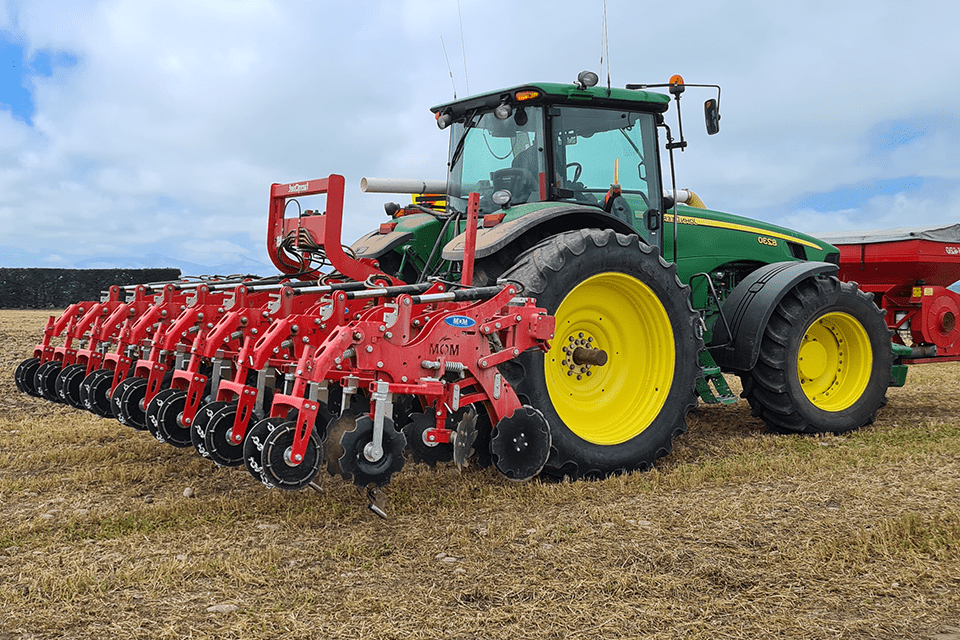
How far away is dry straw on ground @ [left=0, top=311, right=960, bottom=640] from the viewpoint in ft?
9.77

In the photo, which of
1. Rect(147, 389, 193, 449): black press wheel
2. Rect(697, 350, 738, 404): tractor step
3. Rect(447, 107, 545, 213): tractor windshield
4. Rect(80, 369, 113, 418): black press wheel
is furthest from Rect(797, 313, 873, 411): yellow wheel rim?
Rect(80, 369, 113, 418): black press wheel

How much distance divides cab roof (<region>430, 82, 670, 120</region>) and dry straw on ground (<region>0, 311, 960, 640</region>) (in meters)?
2.51

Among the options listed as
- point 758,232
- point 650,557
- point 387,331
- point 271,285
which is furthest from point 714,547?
point 758,232

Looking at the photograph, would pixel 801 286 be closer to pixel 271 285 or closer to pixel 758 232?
pixel 758 232

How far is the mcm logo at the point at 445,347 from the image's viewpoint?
161 inches

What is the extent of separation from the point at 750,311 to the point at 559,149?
1890 mm

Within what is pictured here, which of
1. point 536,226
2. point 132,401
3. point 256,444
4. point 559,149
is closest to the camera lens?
point 256,444

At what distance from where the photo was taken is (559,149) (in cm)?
555

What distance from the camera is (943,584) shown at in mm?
3293

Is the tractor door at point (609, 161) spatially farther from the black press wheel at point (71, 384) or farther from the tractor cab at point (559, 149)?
the black press wheel at point (71, 384)

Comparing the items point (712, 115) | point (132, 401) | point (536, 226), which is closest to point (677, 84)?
point (712, 115)

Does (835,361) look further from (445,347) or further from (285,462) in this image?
(285,462)

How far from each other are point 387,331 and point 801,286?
3804 millimetres

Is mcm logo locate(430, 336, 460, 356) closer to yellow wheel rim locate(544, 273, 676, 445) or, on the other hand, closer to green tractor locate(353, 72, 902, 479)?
green tractor locate(353, 72, 902, 479)
